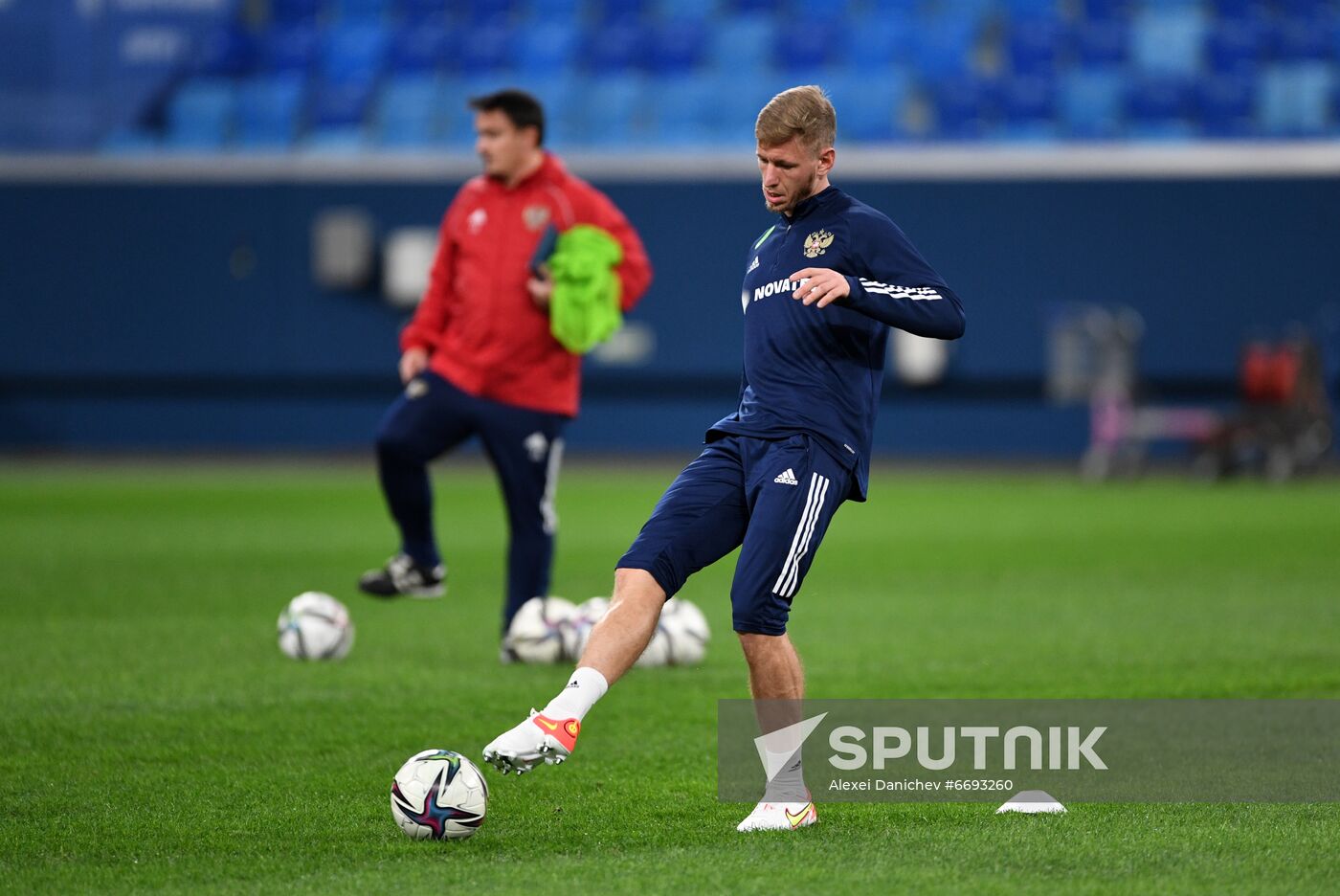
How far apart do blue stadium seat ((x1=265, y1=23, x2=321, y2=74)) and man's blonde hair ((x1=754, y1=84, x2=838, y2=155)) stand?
21.7 meters

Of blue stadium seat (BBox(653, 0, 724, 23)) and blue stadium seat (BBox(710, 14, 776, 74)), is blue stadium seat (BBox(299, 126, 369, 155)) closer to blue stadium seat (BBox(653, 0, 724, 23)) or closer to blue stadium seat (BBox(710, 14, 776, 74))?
blue stadium seat (BBox(653, 0, 724, 23))

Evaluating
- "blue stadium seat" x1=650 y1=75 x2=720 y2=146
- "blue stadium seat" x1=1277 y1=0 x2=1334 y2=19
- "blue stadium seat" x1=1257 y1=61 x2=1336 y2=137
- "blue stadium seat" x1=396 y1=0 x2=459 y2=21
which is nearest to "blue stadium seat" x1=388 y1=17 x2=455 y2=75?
"blue stadium seat" x1=396 y1=0 x2=459 y2=21

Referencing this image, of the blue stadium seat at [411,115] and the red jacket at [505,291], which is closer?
the red jacket at [505,291]

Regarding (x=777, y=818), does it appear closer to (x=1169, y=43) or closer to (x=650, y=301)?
(x=650, y=301)

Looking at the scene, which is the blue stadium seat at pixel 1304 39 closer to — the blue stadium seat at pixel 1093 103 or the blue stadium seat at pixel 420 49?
the blue stadium seat at pixel 1093 103

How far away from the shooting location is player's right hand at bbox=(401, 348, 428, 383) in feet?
27.5

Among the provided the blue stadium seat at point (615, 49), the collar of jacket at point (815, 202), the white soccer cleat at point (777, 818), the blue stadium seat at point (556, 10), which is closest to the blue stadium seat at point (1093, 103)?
the blue stadium seat at point (615, 49)

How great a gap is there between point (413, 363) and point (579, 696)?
12.8 ft

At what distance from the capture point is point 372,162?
80.4ft

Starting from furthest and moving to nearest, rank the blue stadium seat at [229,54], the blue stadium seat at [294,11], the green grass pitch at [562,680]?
the blue stadium seat at [294,11], the blue stadium seat at [229,54], the green grass pitch at [562,680]

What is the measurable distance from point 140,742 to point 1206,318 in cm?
1953

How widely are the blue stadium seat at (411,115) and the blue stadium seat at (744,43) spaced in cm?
405

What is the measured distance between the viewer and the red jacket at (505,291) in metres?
8.30

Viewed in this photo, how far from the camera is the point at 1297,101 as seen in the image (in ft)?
76.8
